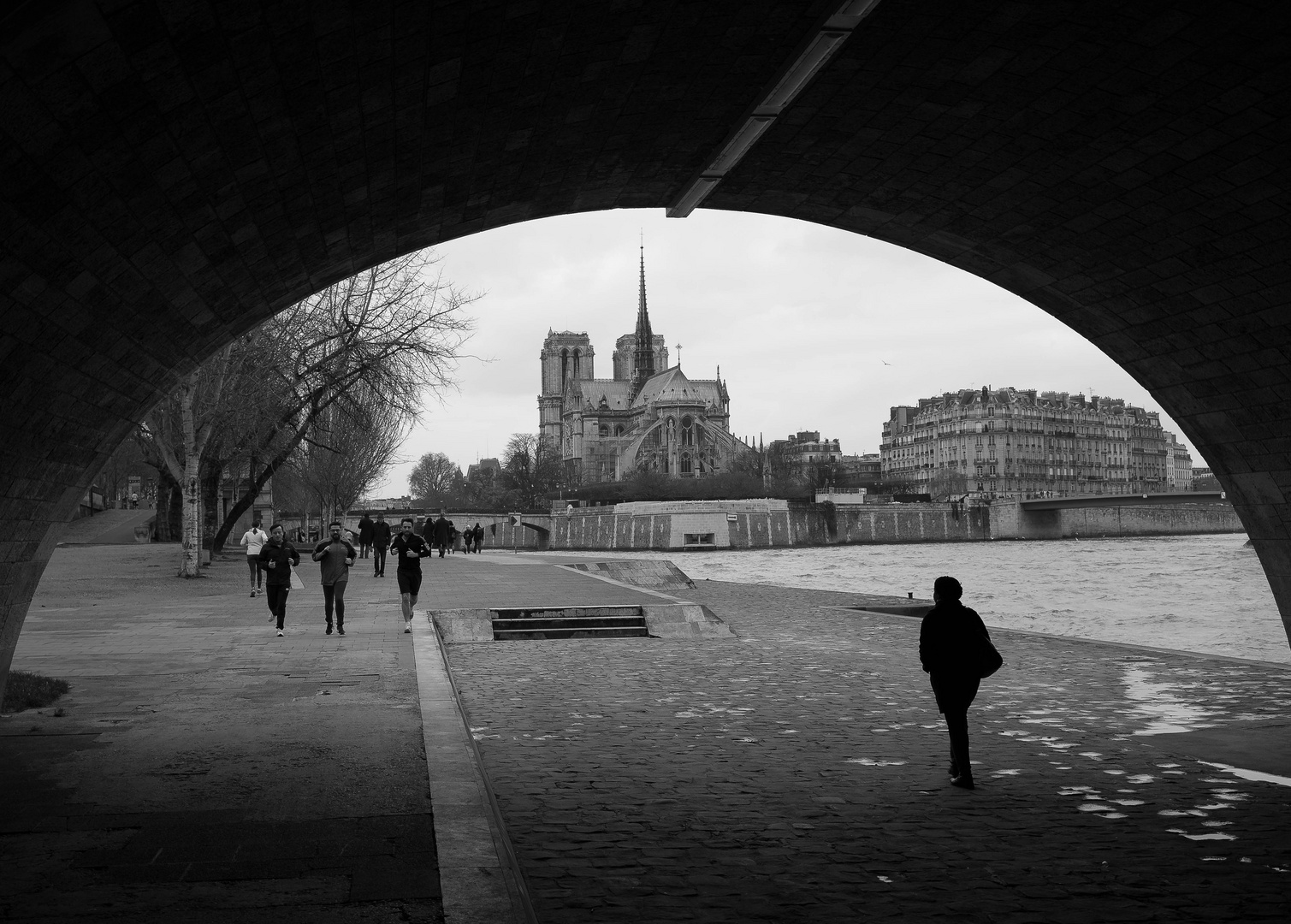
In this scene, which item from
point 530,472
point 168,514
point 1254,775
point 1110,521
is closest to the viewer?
point 1254,775

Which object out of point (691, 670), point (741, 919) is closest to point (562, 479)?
point (691, 670)

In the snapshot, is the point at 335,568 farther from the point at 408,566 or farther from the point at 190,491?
the point at 190,491

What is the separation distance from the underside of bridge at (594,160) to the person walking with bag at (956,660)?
3253mm

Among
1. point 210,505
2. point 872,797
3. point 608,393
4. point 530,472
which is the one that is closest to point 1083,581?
point 210,505

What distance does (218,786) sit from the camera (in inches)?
313

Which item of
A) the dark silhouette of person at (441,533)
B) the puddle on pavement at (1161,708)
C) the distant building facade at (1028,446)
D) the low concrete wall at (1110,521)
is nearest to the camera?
the puddle on pavement at (1161,708)

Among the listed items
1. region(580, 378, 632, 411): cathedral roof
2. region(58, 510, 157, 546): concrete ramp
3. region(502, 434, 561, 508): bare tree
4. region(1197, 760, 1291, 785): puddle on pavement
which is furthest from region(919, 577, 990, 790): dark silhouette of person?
region(580, 378, 632, 411): cathedral roof

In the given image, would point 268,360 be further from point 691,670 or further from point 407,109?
point 407,109

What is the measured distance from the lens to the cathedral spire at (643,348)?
616 feet

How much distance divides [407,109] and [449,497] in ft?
489

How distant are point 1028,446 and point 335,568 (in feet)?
511

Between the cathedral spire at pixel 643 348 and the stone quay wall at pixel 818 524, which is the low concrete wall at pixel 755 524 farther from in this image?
the cathedral spire at pixel 643 348

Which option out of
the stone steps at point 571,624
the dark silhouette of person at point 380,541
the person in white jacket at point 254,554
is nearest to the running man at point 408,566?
the stone steps at point 571,624

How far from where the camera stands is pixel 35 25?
14.9 feet
